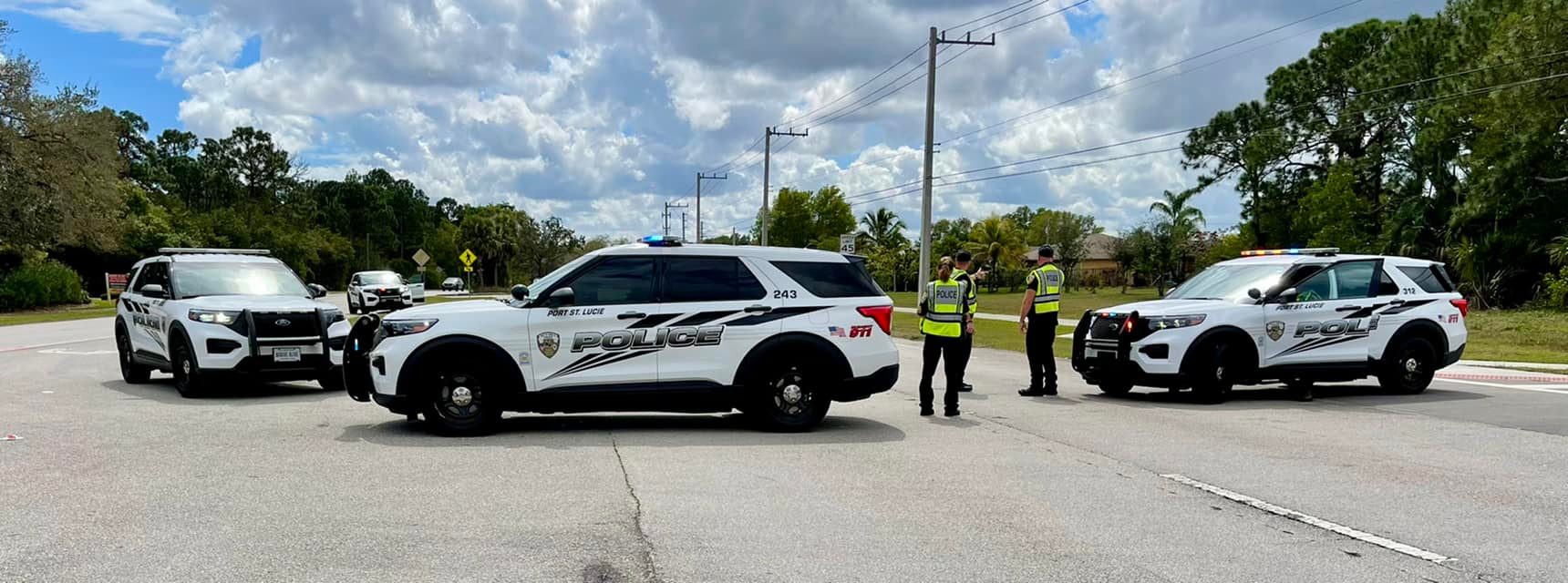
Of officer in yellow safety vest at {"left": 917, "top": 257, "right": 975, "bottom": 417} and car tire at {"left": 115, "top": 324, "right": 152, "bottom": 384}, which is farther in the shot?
car tire at {"left": 115, "top": 324, "right": 152, "bottom": 384}

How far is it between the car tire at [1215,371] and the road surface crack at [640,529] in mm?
6739

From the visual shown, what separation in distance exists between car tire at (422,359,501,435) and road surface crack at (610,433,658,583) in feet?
4.60

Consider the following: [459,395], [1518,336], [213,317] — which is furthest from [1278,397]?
[1518,336]

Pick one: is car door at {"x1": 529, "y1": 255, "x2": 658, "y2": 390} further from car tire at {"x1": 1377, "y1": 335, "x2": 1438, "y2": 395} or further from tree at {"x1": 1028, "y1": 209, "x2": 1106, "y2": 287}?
tree at {"x1": 1028, "y1": 209, "x2": 1106, "y2": 287}

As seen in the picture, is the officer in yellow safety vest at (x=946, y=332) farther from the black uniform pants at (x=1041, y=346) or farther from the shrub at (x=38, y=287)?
the shrub at (x=38, y=287)

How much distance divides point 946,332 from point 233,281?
28.1 ft

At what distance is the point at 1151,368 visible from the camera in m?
12.2

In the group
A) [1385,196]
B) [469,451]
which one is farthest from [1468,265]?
[469,451]

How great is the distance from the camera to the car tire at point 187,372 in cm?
1227

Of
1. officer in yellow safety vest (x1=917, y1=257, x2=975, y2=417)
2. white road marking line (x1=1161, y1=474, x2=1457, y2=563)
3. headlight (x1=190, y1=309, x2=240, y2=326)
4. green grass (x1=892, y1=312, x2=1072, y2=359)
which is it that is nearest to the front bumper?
officer in yellow safety vest (x1=917, y1=257, x2=975, y2=417)

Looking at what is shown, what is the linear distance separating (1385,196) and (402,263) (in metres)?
86.7

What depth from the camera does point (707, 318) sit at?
951 cm

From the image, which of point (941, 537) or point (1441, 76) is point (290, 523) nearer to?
point (941, 537)

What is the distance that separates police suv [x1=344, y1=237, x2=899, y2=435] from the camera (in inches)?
361
